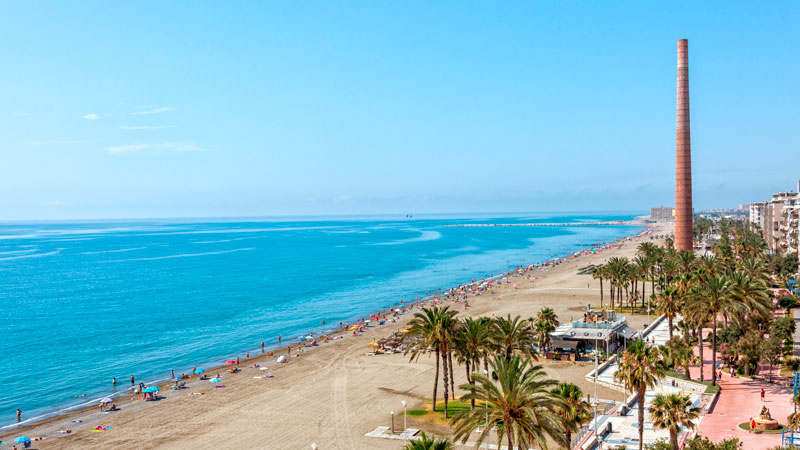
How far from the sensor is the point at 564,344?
55.4 meters

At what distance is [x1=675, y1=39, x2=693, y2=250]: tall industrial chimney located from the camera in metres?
96.8

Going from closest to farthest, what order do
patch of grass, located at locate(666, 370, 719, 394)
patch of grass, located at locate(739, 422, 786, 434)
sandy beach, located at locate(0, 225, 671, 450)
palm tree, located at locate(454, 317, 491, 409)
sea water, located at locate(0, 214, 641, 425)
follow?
patch of grass, located at locate(739, 422, 786, 434), palm tree, located at locate(454, 317, 491, 409), sandy beach, located at locate(0, 225, 671, 450), patch of grass, located at locate(666, 370, 719, 394), sea water, located at locate(0, 214, 641, 425)

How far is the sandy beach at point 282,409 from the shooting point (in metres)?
38.3

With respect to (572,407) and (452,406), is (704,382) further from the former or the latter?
(572,407)

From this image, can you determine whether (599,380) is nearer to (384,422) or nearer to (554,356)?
(554,356)

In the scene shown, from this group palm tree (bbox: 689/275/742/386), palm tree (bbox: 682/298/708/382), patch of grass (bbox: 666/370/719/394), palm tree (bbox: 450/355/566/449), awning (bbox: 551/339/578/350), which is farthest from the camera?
awning (bbox: 551/339/578/350)

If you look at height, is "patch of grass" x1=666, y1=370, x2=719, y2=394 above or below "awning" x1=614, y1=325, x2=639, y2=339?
below

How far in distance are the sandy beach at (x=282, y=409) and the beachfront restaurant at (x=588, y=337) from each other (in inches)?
82.5

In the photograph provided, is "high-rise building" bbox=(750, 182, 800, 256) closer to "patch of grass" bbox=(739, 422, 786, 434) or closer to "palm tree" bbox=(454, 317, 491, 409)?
"patch of grass" bbox=(739, 422, 786, 434)

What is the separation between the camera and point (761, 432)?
32844 mm

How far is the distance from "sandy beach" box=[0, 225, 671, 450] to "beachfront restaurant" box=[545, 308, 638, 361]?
2095mm

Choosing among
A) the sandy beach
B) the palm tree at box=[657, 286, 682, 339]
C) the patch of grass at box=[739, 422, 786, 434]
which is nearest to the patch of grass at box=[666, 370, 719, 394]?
the sandy beach

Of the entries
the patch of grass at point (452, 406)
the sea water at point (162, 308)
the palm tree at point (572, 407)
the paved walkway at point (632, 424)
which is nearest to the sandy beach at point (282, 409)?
the patch of grass at point (452, 406)

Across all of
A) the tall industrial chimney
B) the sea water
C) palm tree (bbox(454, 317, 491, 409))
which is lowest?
the sea water
